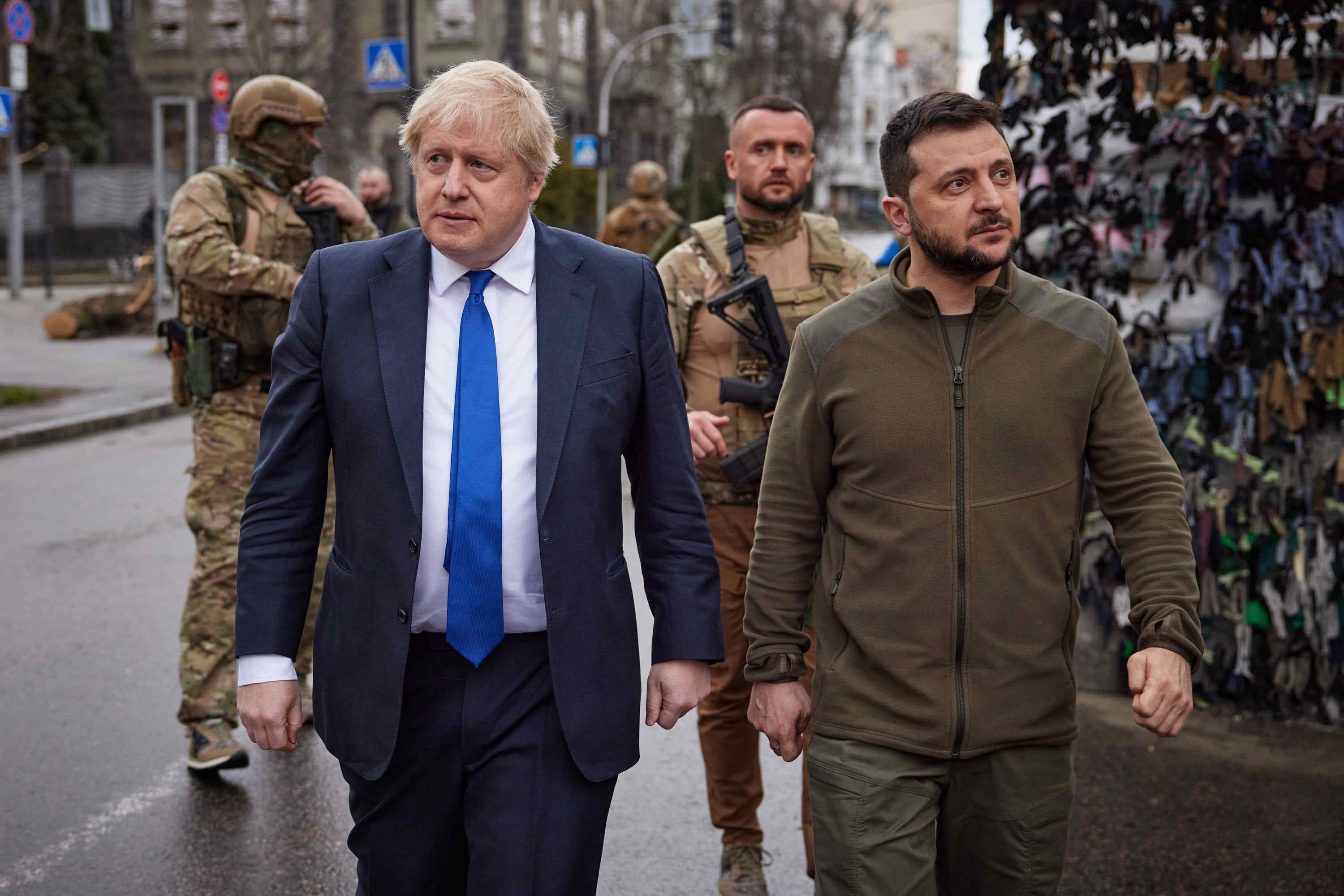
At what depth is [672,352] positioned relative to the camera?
2.92m

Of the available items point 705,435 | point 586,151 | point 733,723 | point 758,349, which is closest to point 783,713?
point 705,435

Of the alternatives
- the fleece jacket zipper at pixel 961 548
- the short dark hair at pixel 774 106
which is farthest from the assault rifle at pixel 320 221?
the fleece jacket zipper at pixel 961 548

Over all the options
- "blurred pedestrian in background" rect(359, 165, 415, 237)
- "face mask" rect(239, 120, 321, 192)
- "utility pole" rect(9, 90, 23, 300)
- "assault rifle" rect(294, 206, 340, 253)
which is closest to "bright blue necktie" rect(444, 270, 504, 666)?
"assault rifle" rect(294, 206, 340, 253)

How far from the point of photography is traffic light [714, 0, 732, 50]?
31.0m

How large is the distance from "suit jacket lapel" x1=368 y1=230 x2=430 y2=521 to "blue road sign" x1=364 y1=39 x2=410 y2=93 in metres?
12.1

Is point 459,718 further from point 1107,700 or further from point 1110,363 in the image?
point 1107,700

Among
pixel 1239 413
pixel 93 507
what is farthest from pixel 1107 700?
pixel 93 507

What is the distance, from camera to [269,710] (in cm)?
268

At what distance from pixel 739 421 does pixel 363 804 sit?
180 cm

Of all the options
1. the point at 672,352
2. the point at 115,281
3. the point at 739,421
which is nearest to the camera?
the point at 672,352

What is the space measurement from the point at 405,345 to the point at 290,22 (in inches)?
1478

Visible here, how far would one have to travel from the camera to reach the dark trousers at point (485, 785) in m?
2.65

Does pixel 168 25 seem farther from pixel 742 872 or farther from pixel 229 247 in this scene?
pixel 742 872

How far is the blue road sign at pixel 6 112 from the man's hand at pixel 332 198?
61.2 ft
